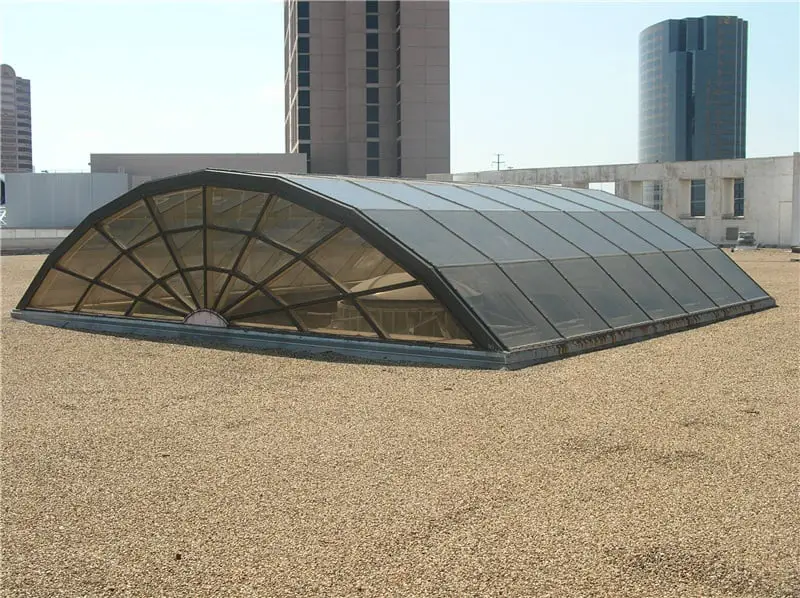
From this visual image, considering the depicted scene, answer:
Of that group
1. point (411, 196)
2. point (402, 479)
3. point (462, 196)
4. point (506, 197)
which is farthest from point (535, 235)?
point (402, 479)

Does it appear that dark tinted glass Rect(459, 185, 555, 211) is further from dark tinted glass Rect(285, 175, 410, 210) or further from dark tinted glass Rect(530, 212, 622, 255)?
dark tinted glass Rect(285, 175, 410, 210)

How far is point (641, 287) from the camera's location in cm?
1983

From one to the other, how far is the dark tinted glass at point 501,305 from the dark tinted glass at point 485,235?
979mm

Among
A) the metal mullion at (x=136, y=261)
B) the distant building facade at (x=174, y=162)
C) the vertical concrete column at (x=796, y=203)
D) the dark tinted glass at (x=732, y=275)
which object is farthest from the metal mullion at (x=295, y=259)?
the distant building facade at (x=174, y=162)

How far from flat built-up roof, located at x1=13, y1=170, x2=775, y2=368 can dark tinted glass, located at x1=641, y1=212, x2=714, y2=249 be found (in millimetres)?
1533

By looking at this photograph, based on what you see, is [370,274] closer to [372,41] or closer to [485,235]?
[485,235]

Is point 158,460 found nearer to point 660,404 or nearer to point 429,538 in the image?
point 429,538

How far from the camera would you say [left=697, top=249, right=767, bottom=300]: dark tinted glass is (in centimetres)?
2328

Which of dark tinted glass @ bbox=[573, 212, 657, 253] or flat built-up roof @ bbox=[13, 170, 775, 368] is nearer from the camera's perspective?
flat built-up roof @ bbox=[13, 170, 775, 368]

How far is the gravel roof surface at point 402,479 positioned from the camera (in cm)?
678

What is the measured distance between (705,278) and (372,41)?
87.0m

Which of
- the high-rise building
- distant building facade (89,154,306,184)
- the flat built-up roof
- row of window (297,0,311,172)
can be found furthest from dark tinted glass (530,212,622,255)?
row of window (297,0,311,172)

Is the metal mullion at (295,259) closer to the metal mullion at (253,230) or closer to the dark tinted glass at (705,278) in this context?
the metal mullion at (253,230)

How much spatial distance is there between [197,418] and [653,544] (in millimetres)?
6264
